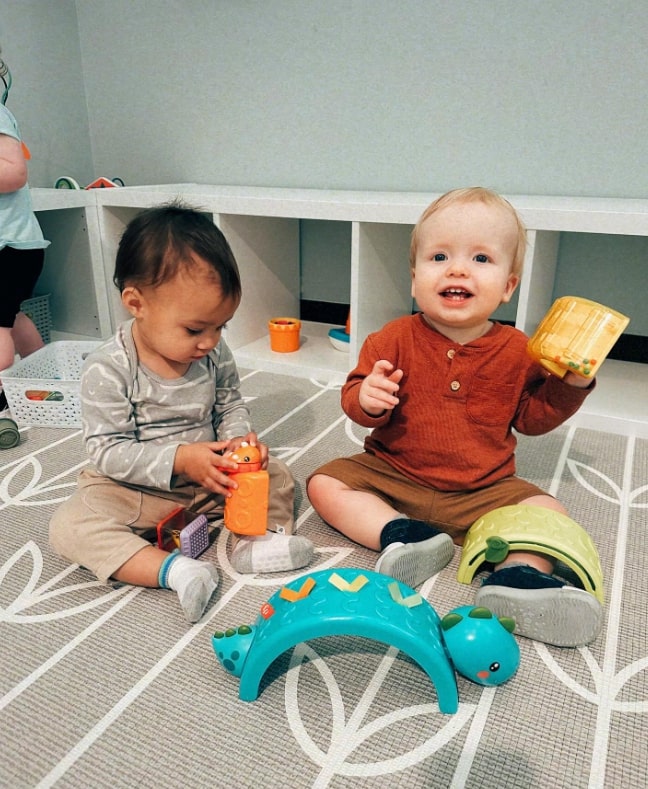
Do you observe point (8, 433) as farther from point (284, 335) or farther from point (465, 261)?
point (465, 261)

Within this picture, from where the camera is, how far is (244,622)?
0.72 metres

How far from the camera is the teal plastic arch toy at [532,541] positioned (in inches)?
28.5

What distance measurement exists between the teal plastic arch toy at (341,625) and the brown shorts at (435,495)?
241 millimetres

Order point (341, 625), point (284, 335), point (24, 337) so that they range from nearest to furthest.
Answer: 1. point (341, 625)
2. point (24, 337)
3. point (284, 335)

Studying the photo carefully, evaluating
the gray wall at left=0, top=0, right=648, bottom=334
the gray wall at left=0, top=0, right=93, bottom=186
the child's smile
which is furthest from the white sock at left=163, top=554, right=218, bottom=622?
the gray wall at left=0, top=0, right=93, bottom=186

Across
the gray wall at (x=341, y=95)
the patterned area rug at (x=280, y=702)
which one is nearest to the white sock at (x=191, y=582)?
the patterned area rug at (x=280, y=702)

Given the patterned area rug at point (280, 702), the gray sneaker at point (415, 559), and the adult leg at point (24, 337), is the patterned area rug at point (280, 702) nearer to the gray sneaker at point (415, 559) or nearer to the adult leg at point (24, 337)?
the gray sneaker at point (415, 559)

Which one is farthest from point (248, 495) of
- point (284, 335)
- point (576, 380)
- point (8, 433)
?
point (284, 335)

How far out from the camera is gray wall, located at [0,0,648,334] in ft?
4.59

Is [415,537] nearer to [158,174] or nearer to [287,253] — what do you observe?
[287,253]

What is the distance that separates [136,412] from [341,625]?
42 cm

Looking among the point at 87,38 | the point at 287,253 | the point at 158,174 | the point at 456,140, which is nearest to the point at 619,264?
the point at 456,140

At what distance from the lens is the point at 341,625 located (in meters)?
0.57

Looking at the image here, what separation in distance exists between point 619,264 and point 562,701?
1187mm
